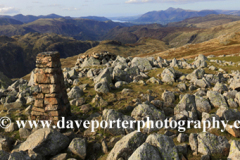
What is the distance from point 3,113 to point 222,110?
20360mm

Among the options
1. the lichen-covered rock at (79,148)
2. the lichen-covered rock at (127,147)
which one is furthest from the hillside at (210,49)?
the lichen-covered rock at (79,148)

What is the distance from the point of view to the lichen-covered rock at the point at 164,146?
25.7 feet

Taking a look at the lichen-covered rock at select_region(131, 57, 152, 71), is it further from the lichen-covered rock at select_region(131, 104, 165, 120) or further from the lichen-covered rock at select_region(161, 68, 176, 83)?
the lichen-covered rock at select_region(131, 104, 165, 120)

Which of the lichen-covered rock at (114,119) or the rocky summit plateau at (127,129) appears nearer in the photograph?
the rocky summit plateau at (127,129)

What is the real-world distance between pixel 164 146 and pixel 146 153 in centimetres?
121

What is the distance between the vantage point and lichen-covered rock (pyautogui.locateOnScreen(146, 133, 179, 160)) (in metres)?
7.82

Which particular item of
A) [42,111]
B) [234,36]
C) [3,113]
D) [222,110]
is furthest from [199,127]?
[234,36]

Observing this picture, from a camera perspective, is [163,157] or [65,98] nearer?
[163,157]

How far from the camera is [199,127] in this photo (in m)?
11.7

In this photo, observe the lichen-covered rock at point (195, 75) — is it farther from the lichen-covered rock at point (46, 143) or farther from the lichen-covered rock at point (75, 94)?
the lichen-covered rock at point (46, 143)

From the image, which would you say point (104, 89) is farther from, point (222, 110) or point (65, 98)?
point (222, 110)

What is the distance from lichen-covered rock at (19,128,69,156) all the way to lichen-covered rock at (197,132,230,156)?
8106 mm

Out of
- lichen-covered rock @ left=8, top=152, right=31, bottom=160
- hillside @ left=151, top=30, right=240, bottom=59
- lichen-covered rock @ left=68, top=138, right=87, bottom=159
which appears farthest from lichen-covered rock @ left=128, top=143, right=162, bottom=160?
hillside @ left=151, top=30, right=240, bottom=59

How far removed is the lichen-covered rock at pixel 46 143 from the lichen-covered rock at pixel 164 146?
222 inches
